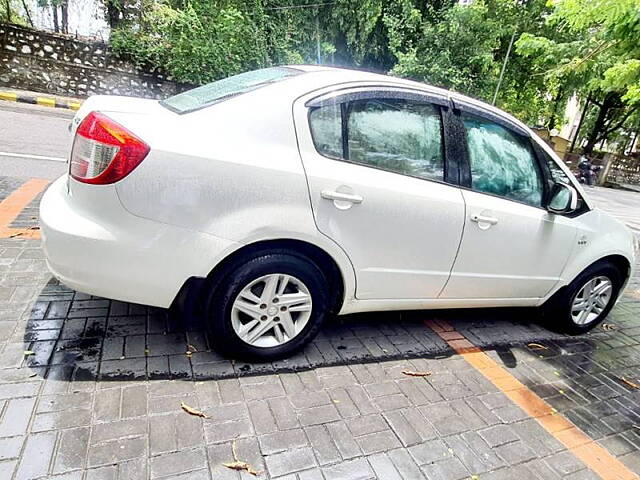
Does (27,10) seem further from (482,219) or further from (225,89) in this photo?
(482,219)

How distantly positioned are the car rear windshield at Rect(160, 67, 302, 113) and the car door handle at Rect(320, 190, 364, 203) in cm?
72

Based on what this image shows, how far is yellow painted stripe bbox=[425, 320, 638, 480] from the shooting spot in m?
2.27

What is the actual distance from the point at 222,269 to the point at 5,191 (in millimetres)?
3965

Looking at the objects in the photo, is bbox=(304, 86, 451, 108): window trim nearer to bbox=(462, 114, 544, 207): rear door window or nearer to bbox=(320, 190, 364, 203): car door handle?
bbox=(462, 114, 544, 207): rear door window

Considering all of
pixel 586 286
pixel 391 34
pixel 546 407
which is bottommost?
pixel 546 407

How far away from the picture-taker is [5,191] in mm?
4797

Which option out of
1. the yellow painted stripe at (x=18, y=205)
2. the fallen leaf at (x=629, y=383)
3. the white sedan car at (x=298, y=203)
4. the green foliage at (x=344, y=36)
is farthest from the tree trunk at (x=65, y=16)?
the fallen leaf at (x=629, y=383)

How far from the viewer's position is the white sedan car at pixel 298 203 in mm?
2098

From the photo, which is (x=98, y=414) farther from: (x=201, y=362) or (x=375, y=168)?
(x=375, y=168)

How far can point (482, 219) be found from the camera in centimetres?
280

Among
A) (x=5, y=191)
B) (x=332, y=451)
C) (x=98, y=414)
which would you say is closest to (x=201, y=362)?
(x=98, y=414)

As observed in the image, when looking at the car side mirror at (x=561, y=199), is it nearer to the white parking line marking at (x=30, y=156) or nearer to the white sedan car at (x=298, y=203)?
the white sedan car at (x=298, y=203)

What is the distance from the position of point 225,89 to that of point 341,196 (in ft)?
3.16

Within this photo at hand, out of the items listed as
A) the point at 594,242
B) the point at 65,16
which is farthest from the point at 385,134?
the point at 65,16
